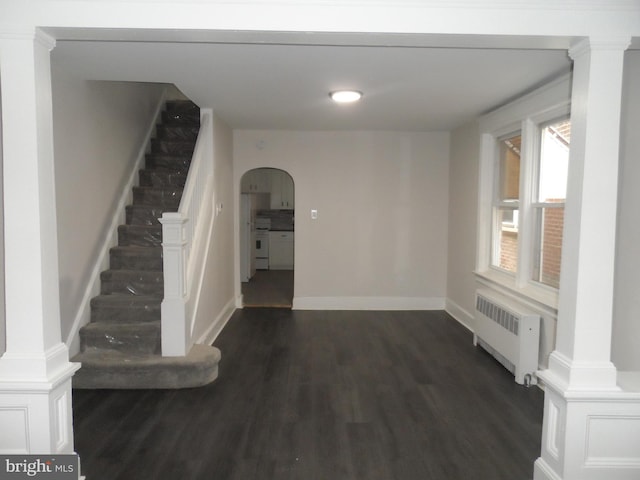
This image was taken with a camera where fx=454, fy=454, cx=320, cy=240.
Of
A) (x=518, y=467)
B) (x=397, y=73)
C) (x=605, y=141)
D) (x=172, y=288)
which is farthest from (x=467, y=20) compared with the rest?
(x=172, y=288)

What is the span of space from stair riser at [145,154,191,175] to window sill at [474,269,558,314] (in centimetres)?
390

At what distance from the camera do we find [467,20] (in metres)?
2.26

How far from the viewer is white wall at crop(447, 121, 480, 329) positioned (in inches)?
220

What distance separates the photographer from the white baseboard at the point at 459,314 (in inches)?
224

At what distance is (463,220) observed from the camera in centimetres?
595

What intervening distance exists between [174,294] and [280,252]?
6.44m

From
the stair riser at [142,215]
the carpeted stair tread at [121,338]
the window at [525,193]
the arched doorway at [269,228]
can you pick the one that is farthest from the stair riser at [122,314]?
the arched doorway at [269,228]

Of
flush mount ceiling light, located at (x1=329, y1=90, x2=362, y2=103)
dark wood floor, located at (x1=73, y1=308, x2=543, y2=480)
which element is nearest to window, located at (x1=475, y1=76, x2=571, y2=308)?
dark wood floor, located at (x1=73, y1=308, x2=543, y2=480)

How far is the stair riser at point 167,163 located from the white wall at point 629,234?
4.71 metres

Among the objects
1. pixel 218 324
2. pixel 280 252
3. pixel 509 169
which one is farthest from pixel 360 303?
pixel 280 252

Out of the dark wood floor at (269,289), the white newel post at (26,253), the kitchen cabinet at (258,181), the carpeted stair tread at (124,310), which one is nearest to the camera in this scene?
the white newel post at (26,253)

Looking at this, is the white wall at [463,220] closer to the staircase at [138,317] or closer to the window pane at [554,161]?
the window pane at [554,161]

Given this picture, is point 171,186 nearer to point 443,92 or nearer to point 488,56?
point 443,92

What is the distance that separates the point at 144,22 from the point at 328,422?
2742mm
